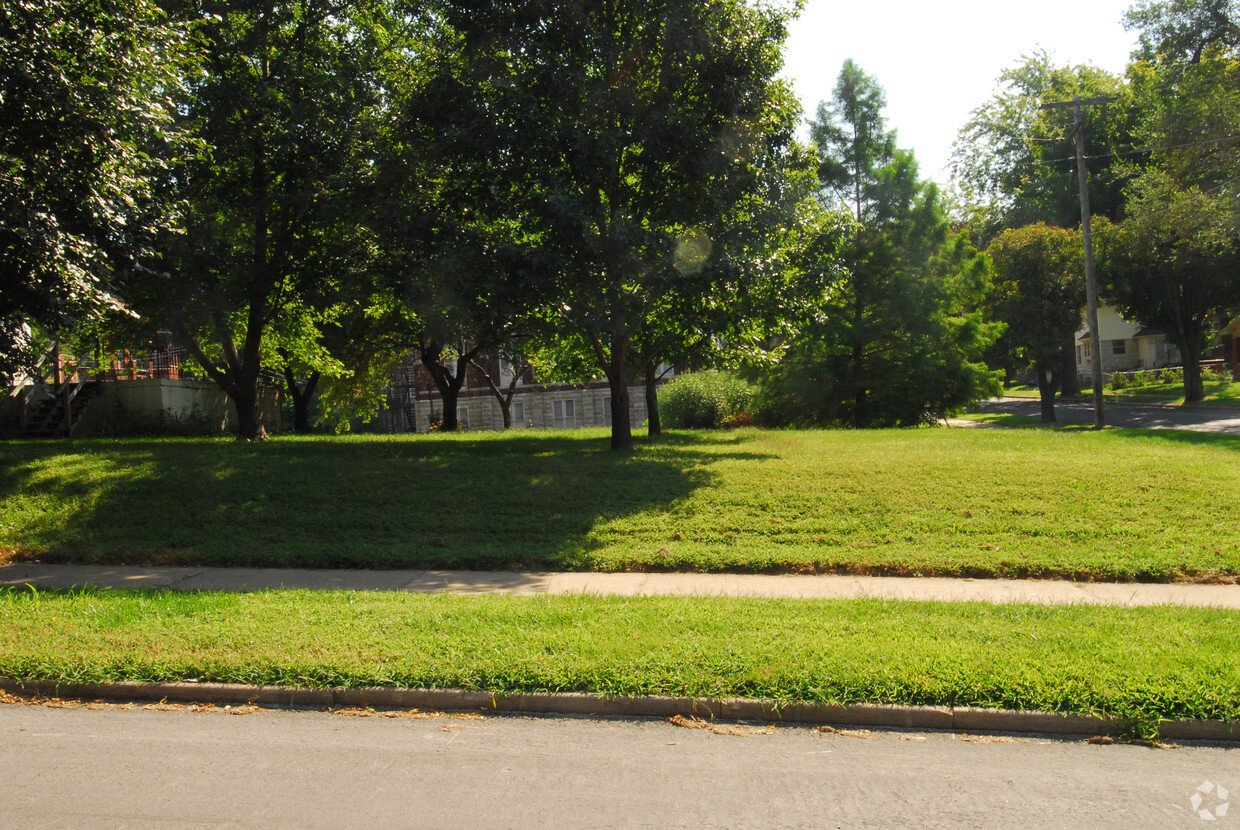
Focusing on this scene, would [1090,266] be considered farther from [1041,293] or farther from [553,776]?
[553,776]

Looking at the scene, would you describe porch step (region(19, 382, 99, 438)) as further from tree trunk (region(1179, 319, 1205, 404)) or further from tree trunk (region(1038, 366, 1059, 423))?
tree trunk (region(1179, 319, 1205, 404))

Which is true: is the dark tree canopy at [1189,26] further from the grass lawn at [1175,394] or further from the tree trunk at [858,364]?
the tree trunk at [858,364]

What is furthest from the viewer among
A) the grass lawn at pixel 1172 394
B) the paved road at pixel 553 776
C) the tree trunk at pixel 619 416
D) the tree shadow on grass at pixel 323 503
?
the grass lawn at pixel 1172 394

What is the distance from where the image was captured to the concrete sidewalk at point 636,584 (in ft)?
27.3

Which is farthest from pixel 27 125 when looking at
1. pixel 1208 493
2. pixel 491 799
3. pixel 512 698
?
pixel 1208 493

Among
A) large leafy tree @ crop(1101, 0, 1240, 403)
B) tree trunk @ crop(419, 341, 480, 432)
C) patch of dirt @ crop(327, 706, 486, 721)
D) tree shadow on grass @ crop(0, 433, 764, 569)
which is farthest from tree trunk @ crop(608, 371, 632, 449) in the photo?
large leafy tree @ crop(1101, 0, 1240, 403)

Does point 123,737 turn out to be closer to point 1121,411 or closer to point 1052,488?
point 1052,488

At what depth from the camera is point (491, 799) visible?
13.8 feet

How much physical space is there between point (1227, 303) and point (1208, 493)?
32.2 meters

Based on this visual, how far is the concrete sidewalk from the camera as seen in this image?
327 inches

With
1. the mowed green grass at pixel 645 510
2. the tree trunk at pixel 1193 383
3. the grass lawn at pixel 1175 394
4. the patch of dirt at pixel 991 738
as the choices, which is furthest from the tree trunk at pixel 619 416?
the tree trunk at pixel 1193 383

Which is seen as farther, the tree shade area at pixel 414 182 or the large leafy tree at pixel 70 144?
the tree shade area at pixel 414 182

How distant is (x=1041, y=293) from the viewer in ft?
108

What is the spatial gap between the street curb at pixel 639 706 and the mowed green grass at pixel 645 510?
4107 mm
